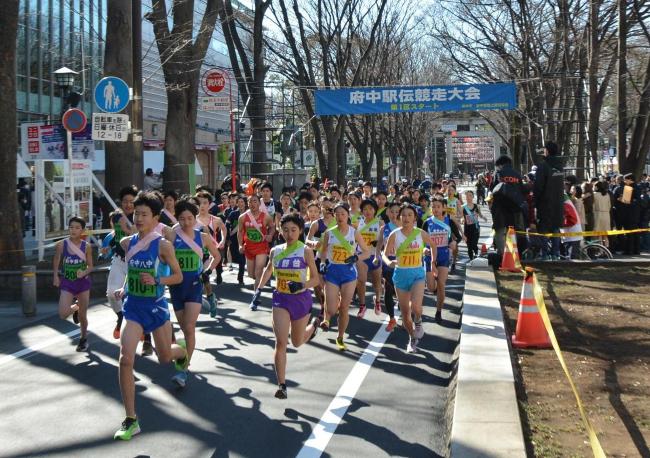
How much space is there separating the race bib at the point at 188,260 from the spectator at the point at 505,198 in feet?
24.3

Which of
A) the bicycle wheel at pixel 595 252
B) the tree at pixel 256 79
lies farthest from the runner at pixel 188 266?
the tree at pixel 256 79

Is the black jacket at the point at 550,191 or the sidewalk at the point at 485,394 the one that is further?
A: the black jacket at the point at 550,191

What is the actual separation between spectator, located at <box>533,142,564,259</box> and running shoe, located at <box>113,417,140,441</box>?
1039cm

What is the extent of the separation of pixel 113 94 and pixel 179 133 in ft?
14.9

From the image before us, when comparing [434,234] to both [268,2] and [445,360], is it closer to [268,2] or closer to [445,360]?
[445,360]

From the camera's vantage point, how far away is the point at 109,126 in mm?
14445

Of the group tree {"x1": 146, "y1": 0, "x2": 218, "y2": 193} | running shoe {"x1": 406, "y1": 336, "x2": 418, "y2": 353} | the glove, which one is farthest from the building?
the glove

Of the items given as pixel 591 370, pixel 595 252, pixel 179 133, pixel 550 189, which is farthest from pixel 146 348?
pixel 595 252

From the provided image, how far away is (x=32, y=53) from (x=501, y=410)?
1311 inches

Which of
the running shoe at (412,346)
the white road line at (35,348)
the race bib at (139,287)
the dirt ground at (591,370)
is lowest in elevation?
the white road line at (35,348)

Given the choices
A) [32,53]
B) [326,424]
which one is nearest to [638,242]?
[326,424]

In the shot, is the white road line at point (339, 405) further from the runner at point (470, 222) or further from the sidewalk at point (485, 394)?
the runner at point (470, 222)

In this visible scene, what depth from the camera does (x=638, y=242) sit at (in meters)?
18.0

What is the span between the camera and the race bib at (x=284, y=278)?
7.22 meters
